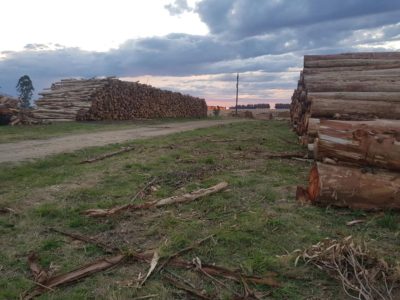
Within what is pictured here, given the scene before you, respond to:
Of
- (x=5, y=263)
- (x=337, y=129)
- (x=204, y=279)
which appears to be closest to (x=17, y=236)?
(x=5, y=263)

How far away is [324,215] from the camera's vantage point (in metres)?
4.75

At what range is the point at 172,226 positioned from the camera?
14.5 ft

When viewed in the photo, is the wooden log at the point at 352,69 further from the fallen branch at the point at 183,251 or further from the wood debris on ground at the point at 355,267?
the fallen branch at the point at 183,251

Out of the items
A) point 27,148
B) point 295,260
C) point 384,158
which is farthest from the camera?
point 27,148

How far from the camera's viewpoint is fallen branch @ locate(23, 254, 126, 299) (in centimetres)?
312

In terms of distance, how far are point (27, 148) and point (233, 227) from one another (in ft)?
25.6

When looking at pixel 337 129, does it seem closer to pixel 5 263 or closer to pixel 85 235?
pixel 85 235

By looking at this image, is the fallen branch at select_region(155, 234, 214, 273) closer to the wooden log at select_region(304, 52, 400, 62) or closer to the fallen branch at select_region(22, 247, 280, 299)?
the fallen branch at select_region(22, 247, 280, 299)

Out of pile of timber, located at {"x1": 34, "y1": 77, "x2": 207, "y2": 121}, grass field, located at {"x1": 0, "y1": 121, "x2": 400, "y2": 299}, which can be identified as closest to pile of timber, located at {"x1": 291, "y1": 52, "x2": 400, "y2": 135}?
grass field, located at {"x1": 0, "y1": 121, "x2": 400, "y2": 299}

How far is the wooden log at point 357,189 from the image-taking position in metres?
4.84

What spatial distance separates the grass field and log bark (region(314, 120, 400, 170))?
754 millimetres

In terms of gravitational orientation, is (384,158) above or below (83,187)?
above

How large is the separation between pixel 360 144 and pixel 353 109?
3870mm

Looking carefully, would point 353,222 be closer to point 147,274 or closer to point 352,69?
point 147,274
